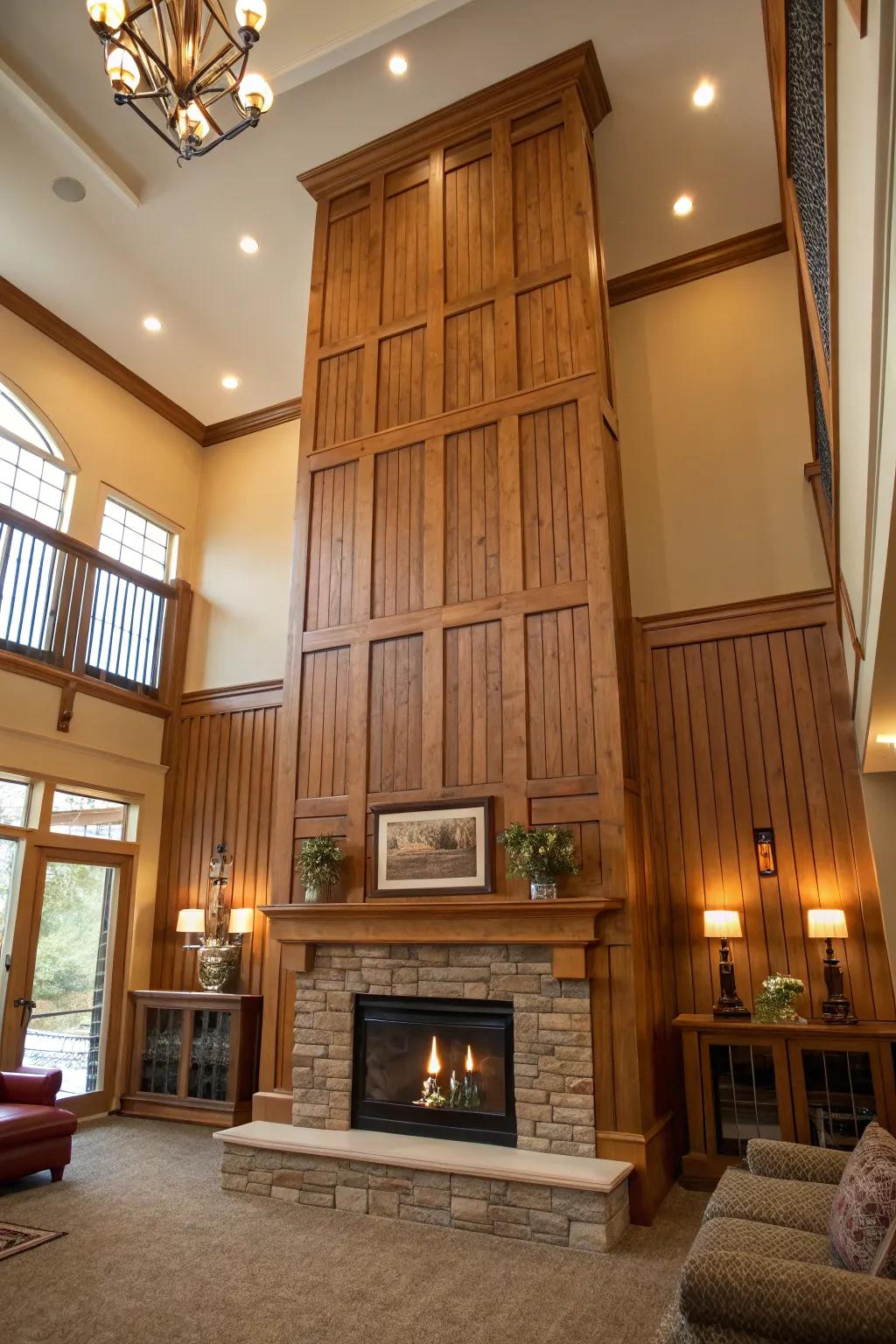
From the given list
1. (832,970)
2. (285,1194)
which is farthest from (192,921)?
(832,970)

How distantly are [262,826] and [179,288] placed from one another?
5142mm

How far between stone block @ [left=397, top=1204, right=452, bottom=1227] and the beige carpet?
63mm

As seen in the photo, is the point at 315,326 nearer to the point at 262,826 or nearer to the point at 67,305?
the point at 67,305

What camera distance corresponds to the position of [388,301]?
6938 millimetres

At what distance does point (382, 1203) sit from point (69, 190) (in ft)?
25.5

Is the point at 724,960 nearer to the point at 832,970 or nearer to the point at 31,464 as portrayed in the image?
the point at 832,970

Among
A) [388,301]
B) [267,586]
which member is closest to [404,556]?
[388,301]

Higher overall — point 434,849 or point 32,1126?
point 434,849

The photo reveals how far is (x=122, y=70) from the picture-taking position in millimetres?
4453

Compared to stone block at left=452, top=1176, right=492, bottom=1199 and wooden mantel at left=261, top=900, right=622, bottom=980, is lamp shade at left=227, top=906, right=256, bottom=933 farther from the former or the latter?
stone block at left=452, top=1176, right=492, bottom=1199

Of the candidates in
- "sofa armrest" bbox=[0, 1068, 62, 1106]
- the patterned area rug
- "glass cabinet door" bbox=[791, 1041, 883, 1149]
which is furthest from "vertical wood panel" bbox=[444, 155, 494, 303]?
the patterned area rug

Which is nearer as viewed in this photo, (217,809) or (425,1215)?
(425,1215)

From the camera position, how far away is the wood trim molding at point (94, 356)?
7773mm

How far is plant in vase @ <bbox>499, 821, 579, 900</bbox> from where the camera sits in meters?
4.88
